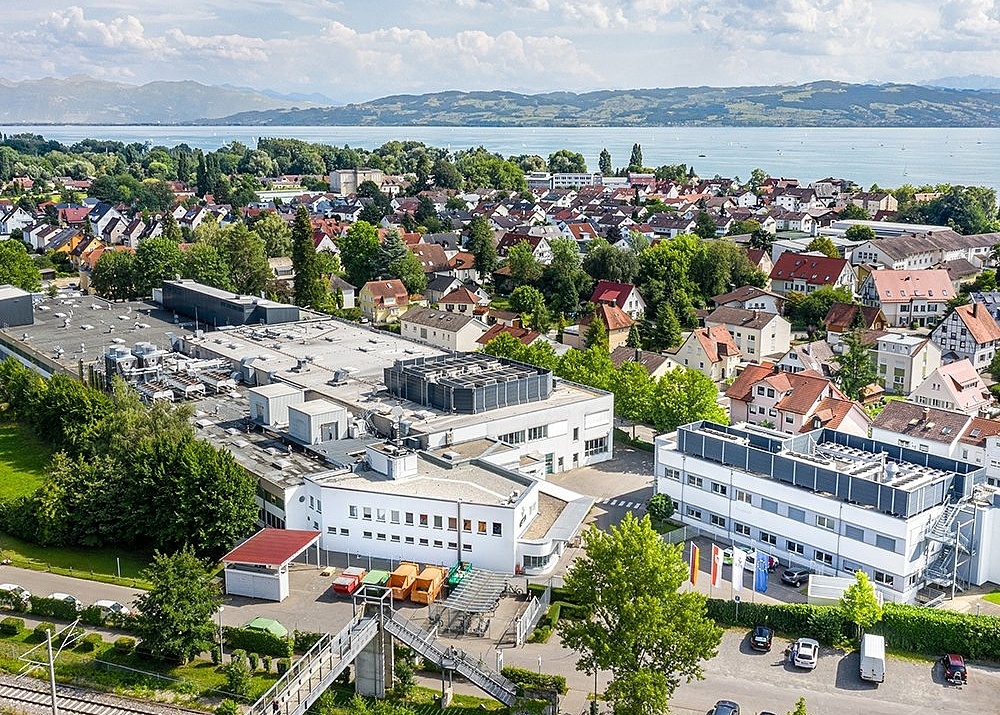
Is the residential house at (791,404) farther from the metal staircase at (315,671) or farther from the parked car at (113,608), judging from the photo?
the parked car at (113,608)

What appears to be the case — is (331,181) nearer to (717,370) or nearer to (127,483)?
(717,370)

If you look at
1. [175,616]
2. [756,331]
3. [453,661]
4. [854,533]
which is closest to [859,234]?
[756,331]

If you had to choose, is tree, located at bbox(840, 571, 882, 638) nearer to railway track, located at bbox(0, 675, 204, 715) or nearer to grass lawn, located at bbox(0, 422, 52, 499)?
railway track, located at bbox(0, 675, 204, 715)

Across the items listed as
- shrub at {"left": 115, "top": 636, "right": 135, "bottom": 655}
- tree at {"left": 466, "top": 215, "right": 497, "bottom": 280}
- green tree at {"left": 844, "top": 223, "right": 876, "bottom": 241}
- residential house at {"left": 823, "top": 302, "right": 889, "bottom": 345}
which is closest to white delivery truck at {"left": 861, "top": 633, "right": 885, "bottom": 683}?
shrub at {"left": 115, "top": 636, "right": 135, "bottom": 655}

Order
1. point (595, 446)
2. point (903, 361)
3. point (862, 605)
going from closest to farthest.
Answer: point (862, 605), point (595, 446), point (903, 361)

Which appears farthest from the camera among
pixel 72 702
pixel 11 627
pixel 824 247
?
pixel 824 247

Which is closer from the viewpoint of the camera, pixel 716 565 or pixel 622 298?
pixel 716 565

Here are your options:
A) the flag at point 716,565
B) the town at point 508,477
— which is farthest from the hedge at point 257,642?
the flag at point 716,565

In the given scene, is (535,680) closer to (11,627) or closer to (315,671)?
(315,671)
